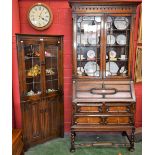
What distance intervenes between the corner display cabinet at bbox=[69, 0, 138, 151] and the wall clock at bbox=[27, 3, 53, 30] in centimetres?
60

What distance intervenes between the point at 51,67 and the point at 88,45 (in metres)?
0.80

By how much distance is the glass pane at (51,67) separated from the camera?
3475 mm

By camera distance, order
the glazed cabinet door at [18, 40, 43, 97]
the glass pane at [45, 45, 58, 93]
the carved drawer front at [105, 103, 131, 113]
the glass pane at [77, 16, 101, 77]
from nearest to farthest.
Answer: the glazed cabinet door at [18, 40, 43, 97], the carved drawer front at [105, 103, 131, 113], the glass pane at [77, 16, 101, 77], the glass pane at [45, 45, 58, 93]

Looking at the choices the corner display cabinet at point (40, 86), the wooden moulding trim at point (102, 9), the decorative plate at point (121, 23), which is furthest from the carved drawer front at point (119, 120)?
the wooden moulding trim at point (102, 9)

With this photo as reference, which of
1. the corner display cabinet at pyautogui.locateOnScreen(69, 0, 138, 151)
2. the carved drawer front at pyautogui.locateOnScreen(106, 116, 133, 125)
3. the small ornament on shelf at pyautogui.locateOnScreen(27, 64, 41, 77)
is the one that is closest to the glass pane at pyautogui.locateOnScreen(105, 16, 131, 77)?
the corner display cabinet at pyautogui.locateOnScreen(69, 0, 138, 151)

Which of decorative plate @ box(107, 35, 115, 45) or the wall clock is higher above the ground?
the wall clock

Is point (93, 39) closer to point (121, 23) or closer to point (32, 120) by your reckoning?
point (121, 23)

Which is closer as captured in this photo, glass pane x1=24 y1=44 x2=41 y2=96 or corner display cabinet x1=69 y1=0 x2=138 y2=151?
corner display cabinet x1=69 y1=0 x2=138 y2=151

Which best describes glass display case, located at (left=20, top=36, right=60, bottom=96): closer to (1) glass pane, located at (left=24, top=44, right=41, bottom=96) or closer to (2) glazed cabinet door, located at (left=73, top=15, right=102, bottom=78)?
(1) glass pane, located at (left=24, top=44, right=41, bottom=96)

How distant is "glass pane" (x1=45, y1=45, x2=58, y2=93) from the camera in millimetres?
3475

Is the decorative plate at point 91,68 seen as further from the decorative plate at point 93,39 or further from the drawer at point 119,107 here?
the drawer at point 119,107
